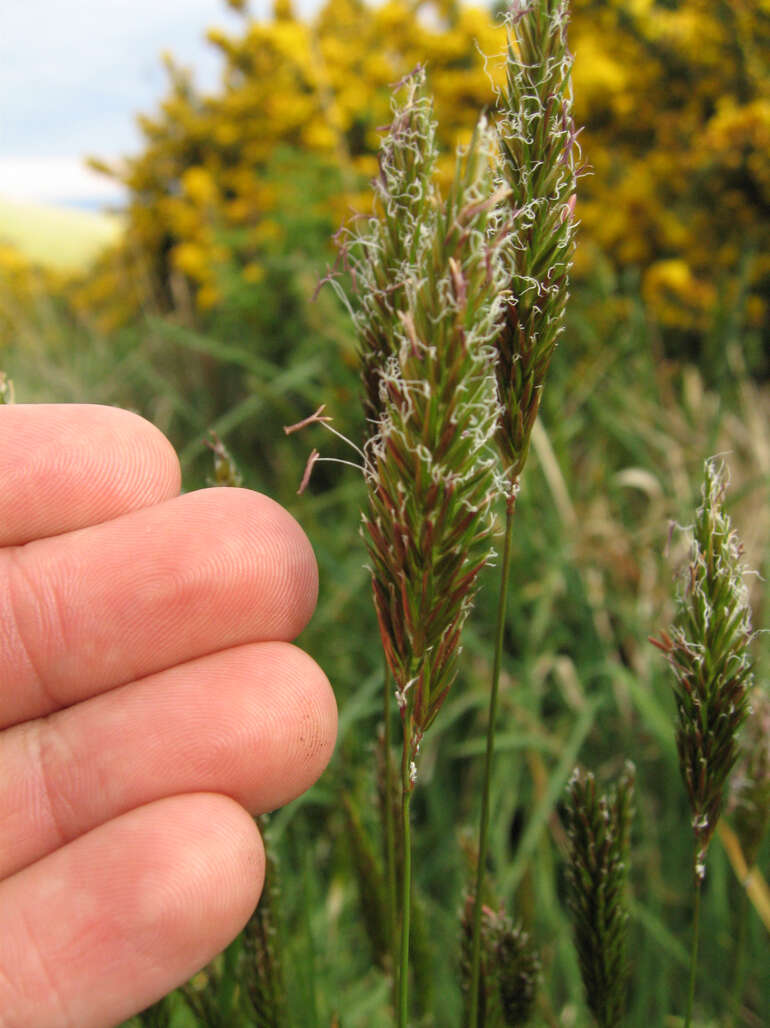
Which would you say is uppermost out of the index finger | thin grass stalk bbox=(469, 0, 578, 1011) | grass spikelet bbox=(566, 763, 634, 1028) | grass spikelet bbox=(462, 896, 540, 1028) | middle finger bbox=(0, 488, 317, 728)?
thin grass stalk bbox=(469, 0, 578, 1011)

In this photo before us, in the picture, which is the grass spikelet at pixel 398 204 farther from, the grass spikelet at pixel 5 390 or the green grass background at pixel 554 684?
the green grass background at pixel 554 684

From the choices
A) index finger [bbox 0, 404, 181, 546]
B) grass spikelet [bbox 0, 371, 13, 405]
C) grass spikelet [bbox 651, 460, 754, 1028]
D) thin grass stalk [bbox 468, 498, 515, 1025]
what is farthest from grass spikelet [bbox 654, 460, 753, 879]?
grass spikelet [bbox 0, 371, 13, 405]

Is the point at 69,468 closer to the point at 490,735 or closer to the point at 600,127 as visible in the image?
the point at 490,735

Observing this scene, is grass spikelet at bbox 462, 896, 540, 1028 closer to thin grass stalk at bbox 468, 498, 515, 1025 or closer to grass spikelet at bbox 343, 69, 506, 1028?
thin grass stalk at bbox 468, 498, 515, 1025

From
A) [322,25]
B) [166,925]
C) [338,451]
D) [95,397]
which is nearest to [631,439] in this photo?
[338,451]

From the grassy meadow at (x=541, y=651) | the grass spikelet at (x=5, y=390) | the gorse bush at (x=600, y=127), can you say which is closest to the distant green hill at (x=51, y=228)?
the gorse bush at (x=600, y=127)

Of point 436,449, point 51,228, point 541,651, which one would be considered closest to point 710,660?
point 436,449
